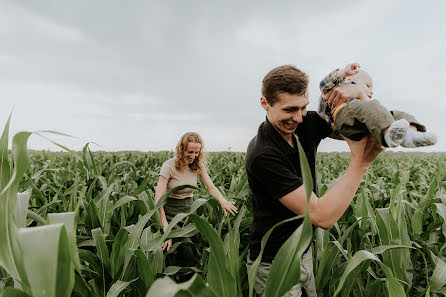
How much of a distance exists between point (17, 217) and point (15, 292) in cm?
28

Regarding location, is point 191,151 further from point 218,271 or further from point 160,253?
point 218,271

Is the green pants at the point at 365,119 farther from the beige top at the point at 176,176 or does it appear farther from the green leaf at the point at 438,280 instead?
the beige top at the point at 176,176

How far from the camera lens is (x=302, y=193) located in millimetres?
1255

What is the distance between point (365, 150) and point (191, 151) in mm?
1874

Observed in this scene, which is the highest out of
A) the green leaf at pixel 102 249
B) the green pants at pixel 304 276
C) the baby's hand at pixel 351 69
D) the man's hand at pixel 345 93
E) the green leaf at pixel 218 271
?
the baby's hand at pixel 351 69

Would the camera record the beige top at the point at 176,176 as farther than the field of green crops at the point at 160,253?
Yes

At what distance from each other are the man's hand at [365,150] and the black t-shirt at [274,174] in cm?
24

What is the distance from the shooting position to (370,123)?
114 centimetres

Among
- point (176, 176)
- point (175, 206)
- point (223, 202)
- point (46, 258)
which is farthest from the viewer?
point (175, 206)

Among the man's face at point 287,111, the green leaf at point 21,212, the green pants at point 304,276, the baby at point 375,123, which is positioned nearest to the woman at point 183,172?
the green pants at point 304,276

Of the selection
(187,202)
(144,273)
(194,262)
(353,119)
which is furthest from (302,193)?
(187,202)

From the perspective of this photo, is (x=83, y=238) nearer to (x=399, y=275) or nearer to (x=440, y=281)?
(x=399, y=275)

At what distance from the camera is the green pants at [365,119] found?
113cm

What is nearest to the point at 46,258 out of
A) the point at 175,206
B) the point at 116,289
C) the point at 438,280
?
the point at 116,289
